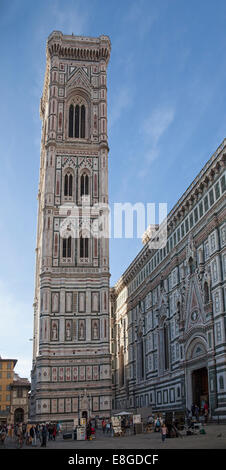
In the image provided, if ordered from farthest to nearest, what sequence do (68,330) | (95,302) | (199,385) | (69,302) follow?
(95,302) → (69,302) → (68,330) → (199,385)

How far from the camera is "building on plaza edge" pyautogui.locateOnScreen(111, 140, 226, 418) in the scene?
3016 centimetres

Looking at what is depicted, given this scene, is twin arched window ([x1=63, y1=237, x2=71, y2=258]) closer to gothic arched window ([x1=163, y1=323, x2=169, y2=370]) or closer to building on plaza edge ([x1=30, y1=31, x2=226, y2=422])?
building on plaza edge ([x1=30, y1=31, x2=226, y2=422])

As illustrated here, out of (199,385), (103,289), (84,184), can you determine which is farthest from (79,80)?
(199,385)

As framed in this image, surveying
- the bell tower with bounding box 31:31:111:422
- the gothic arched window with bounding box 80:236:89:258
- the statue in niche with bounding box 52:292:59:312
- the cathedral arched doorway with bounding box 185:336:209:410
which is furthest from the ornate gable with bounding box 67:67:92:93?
the cathedral arched doorway with bounding box 185:336:209:410

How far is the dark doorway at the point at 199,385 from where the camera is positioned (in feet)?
110

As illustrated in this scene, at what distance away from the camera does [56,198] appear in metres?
49.4

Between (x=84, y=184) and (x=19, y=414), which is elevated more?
(x=84, y=184)

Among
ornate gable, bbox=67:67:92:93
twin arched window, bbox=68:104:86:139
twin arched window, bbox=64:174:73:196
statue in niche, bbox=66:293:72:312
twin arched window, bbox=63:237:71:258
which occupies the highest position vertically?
ornate gable, bbox=67:67:92:93

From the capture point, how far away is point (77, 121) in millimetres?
53938

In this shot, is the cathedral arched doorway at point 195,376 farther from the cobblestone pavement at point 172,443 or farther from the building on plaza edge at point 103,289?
the cobblestone pavement at point 172,443

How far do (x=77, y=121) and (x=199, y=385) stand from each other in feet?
101

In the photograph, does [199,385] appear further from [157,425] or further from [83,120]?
[83,120]

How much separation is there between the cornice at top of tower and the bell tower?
0.33 ft

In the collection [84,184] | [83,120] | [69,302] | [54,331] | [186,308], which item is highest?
[83,120]
